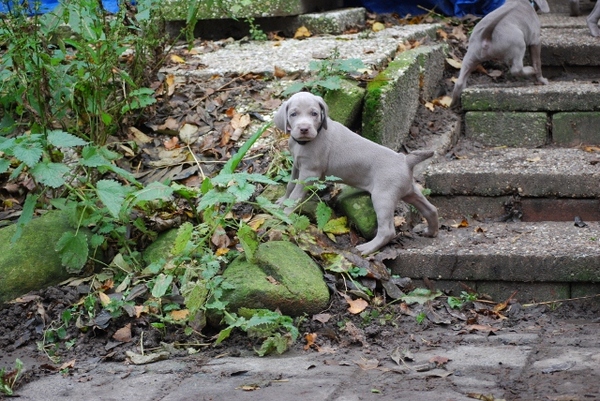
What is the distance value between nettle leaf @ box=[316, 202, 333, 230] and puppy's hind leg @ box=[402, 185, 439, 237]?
473mm

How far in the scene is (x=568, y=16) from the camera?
8094mm

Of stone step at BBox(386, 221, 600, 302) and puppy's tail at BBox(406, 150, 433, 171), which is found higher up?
puppy's tail at BBox(406, 150, 433, 171)

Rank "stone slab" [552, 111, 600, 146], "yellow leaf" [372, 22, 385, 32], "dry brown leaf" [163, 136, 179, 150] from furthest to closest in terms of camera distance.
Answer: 1. "yellow leaf" [372, 22, 385, 32]
2. "stone slab" [552, 111, 600, 146]
3. "dry brown leaf" [163, 136, 179, 150]

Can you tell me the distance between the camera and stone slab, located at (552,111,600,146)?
19.2 feet

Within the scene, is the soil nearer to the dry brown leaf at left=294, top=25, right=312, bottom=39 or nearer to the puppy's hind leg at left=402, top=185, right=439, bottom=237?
the puppy's hind leg at left=402, top=185, right=439, bottom=237

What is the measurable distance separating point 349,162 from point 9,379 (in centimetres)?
200

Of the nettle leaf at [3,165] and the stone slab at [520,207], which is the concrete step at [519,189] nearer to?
the stone slab at [520,207]

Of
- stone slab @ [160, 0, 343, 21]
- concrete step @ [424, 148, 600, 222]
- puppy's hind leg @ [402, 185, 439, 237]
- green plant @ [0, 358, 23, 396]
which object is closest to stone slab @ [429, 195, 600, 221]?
concrete step @ [424, 148, 600, 222]

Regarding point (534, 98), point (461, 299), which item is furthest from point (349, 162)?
point (534, 98)

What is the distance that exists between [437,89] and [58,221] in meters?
3.25

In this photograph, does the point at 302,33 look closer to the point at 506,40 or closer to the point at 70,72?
the point at 506,40

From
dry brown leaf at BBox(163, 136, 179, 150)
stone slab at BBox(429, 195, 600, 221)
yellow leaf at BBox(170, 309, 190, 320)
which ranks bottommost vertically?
yellow leaf at BBox(170, 309, 190, 320)

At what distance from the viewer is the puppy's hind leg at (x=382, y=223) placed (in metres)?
4.48

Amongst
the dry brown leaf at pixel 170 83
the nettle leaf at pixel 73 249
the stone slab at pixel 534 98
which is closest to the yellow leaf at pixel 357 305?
the nettle leaf at pixel 73 249
